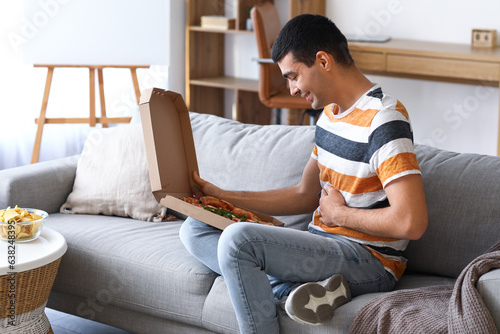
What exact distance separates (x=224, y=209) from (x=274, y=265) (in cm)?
30

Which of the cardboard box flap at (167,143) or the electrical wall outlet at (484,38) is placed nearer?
the cardboard box flap at (167,143)

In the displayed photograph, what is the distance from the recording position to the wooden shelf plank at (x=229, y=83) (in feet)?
14.1

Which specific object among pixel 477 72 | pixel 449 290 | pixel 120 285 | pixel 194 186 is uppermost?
pixel 477 72

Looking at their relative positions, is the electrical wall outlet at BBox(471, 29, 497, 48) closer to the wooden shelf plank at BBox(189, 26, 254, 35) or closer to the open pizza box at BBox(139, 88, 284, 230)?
the wooden shelf plank at BBox(189, 26, 254, 35)

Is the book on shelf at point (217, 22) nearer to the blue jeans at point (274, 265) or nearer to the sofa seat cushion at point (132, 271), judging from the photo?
the sofa seat cushion at point (132, 271)

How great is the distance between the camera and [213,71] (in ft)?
15.6

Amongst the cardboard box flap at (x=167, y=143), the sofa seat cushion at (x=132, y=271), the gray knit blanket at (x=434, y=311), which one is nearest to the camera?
the gray knit blanket at (x=434, y=311)

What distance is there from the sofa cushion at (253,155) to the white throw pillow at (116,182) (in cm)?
21

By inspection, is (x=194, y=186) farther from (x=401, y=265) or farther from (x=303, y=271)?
(x=401, y=265)

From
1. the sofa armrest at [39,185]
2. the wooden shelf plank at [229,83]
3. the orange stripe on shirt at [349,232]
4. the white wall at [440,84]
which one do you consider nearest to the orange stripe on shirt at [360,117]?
the orange stripe on shirt at [349,232]

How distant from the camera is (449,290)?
167 centimetres

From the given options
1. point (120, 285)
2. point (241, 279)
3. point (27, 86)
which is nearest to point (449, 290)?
point (241, 279)

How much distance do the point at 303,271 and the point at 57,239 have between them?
776 millimetres

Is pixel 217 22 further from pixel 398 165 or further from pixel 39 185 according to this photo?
pixel 398 165
